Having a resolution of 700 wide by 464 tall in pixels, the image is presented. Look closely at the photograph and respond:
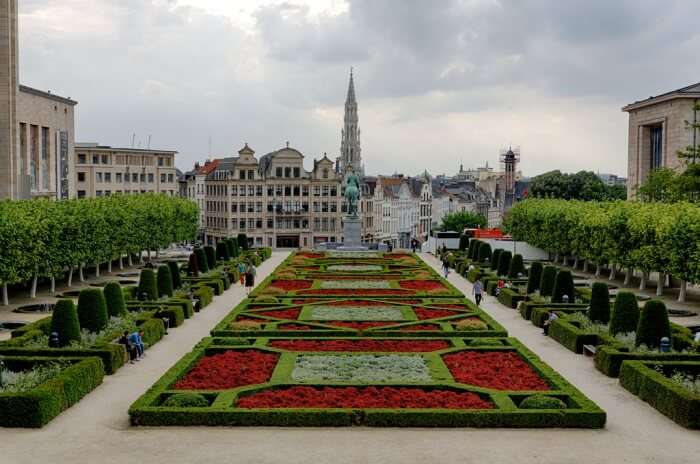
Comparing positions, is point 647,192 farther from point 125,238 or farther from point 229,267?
point 125,238

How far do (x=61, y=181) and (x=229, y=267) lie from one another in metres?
37.6

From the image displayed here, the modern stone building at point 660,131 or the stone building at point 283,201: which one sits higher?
the modern stone building at point 660,131

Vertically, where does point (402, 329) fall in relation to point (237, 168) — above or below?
below

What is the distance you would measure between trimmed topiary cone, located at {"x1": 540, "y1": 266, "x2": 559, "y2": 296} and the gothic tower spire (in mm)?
120334

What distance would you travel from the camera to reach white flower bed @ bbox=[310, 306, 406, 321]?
43.6 metres

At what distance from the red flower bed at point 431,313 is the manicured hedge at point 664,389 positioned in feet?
48.9

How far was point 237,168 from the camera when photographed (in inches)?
5290

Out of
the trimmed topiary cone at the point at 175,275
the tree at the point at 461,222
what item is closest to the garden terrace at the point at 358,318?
the trimmed topiary cone at the point at 175,275

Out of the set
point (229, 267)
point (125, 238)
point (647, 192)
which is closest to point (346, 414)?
point (229, 267)

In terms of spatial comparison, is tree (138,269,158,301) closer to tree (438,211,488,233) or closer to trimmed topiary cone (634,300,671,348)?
trimmed topiary cone (634,300,671,348)

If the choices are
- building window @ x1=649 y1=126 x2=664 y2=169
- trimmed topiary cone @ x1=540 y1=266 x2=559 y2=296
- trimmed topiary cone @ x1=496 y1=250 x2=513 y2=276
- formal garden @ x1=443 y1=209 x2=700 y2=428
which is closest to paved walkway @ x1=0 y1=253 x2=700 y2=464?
formal garden @ x1=443 y1=209 x2=700 y2=428

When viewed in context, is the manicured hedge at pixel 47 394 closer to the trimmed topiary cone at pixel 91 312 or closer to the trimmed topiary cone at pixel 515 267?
the trimmed topiary cone at pixel 91 312

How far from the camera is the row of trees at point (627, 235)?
173ft

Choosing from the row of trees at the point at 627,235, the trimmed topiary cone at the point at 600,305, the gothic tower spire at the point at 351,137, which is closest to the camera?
the trimmed topiary cone at the point at 600,305
